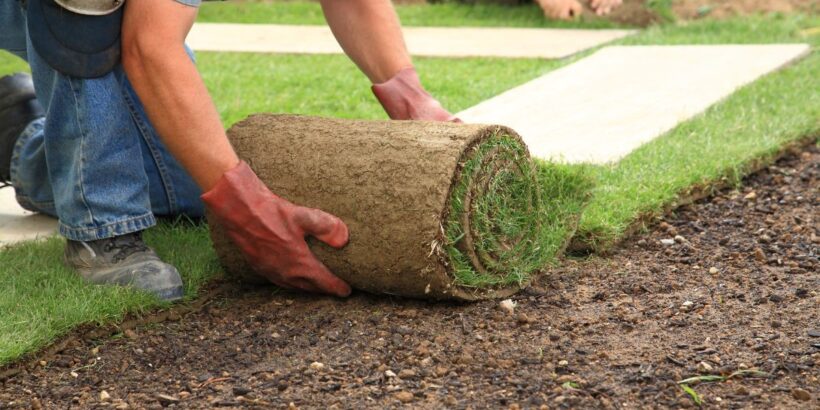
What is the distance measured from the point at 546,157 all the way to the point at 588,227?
84 cm

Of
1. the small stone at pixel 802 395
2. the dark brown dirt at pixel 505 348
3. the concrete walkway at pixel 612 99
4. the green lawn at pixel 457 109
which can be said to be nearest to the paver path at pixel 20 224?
the concrete walkway at pixel 612 99

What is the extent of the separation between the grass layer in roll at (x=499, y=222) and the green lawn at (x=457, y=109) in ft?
0.86

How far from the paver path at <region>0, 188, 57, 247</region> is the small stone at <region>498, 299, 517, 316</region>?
62.8 inches

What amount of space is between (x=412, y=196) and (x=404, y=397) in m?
0.56

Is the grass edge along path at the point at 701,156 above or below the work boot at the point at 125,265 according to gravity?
A: above

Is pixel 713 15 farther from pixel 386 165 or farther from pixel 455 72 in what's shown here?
pixel 386 165

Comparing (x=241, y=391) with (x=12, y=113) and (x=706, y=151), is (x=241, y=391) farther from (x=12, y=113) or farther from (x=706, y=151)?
(x=706, y=151)

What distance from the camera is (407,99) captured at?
3.43 meters

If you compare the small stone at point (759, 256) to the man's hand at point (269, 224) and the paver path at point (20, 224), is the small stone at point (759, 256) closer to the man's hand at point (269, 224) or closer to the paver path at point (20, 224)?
the man's hand at point (269, 224)

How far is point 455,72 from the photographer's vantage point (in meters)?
5.85

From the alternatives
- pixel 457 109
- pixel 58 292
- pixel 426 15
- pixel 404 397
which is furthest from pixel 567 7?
pixel 426 15

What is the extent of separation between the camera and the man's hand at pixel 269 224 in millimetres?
2857

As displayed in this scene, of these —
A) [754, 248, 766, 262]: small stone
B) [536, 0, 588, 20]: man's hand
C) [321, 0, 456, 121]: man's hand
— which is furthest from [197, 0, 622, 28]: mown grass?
[754, 248, 766, 262]: small stone

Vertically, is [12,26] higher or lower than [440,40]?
higher
